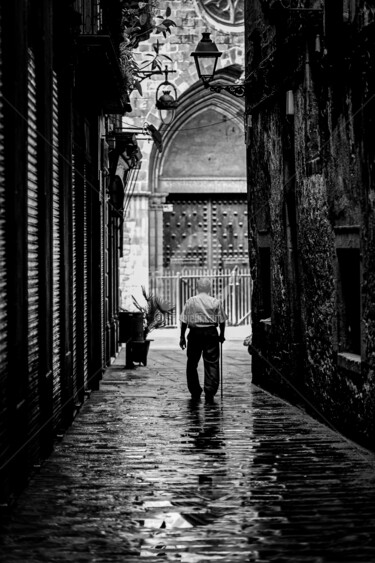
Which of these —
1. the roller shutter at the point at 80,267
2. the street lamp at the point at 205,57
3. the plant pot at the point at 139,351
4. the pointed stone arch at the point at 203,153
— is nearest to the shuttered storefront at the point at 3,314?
the roller shutter at the point at 80,267

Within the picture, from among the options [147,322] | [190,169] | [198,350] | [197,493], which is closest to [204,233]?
[190,169]

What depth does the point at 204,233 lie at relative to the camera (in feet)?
118

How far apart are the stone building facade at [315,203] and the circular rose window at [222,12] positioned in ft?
51.5

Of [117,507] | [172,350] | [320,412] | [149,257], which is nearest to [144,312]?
[172,350]

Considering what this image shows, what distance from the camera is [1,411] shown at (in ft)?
25.2

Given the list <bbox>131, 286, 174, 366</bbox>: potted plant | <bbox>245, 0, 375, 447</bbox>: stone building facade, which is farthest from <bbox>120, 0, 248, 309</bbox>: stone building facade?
<bbox>245, 0, 375, 447</bbox>: stone building facade

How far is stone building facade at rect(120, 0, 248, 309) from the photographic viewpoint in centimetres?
3359

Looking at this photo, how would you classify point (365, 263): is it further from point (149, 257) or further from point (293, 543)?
point (149, 257)

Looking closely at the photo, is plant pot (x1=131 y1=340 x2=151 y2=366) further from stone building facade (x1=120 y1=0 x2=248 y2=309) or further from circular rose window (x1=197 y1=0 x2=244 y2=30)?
circular rose window (x1=197 y1=0 x2=244 y2=30)

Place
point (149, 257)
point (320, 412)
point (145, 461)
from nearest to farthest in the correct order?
point (145, 461)
point (320, 412)
point (149, 257)

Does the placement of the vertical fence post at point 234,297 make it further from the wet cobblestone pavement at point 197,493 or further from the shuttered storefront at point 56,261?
the shuttered storefront at point 56,261

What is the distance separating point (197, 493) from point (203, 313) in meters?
7.31

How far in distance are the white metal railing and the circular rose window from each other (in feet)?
21.7

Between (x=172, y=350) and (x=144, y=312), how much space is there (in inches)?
154
